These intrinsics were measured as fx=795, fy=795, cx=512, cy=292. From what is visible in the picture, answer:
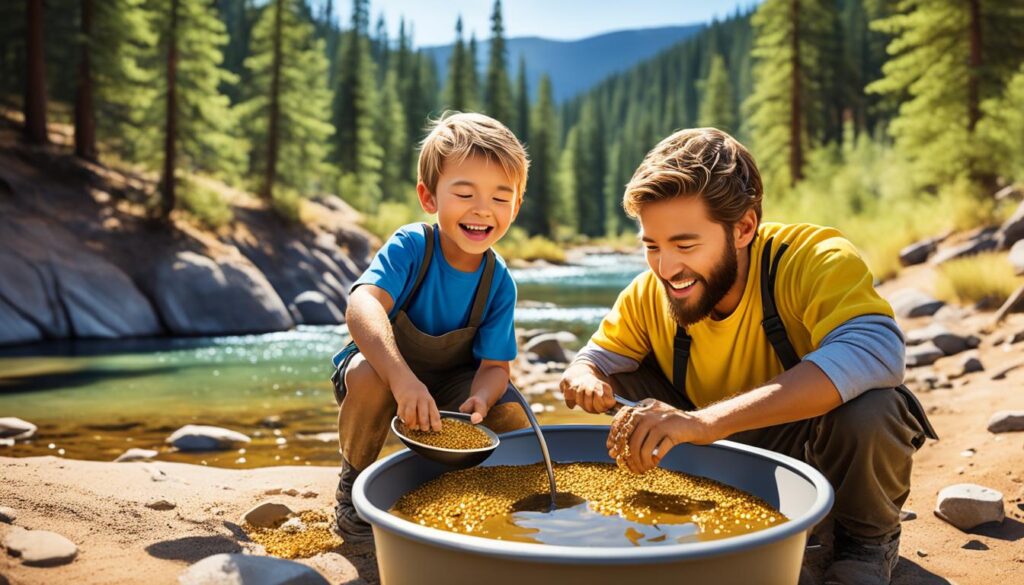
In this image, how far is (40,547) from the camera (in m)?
2.27

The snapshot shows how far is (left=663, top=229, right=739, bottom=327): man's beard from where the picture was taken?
8.30 feet

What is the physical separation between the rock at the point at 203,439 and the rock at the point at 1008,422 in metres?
4.19

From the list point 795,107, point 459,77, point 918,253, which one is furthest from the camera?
point 459,77

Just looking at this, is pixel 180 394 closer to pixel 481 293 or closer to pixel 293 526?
pixel 293 526

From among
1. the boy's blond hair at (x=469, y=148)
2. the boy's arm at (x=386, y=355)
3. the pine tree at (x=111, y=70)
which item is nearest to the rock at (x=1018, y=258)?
the boy's blond hair at (x=469, y=148)

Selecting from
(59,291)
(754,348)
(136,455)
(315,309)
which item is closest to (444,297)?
(754,348)

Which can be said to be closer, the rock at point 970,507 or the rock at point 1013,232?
the rock at point 970,507

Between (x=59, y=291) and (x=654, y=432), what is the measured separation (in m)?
11.0

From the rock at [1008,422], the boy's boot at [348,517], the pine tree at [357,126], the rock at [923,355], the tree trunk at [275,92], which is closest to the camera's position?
the boy's boot at [348,517]

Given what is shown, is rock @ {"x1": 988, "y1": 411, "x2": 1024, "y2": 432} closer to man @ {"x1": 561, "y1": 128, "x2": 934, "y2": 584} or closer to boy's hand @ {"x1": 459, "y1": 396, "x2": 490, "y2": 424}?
man @ {"x1": 561, "y1": 128, "x2": 934, "y2": 584}

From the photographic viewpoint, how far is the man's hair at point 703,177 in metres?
2.44

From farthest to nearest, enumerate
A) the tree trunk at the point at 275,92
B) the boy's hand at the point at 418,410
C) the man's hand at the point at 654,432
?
the tree trunk at the point at 275,92 → the boy's hand at the point at 418,410 → the man's hand at the point at 654,432

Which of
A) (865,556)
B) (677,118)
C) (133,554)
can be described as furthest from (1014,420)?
(677,118)

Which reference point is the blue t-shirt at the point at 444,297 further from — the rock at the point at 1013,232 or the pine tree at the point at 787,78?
the pine tree at the point at 787,78
